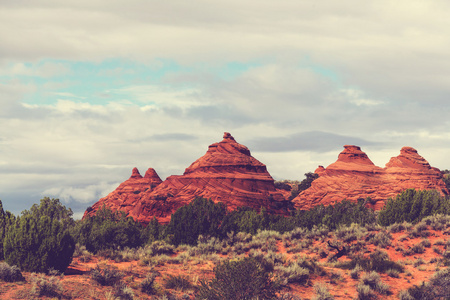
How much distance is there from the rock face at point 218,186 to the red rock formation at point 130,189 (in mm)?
15412

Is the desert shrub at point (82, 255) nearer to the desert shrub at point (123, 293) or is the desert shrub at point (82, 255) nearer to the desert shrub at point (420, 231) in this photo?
the desert shrub at point (123, 293)

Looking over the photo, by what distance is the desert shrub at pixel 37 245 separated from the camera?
26391mm

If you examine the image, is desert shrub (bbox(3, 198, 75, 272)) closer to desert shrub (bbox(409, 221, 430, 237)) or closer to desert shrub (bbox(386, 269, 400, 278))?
desert shrub (bbox(386, 269, 400, 278))

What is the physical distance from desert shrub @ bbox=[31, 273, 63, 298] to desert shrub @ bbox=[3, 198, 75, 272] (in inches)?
108

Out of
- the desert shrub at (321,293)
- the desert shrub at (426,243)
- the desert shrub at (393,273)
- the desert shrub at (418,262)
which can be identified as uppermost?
the desert shrub at (426,243)

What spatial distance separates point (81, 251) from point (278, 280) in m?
16.7

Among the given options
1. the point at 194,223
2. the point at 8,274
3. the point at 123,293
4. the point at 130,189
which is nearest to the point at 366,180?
the point at 130,189

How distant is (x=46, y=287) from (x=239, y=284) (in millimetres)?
9000

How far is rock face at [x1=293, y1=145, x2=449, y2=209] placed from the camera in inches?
3051

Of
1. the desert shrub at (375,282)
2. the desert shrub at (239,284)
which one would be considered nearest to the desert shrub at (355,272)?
the desert shrub at (375,282)

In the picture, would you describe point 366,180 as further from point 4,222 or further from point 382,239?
point 4,222

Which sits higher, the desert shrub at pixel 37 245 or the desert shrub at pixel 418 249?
the desert shrub at pixel 37 245

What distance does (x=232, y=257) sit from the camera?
3609 centimetres

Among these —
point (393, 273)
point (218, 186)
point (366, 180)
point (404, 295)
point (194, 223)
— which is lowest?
point (404, 295)
